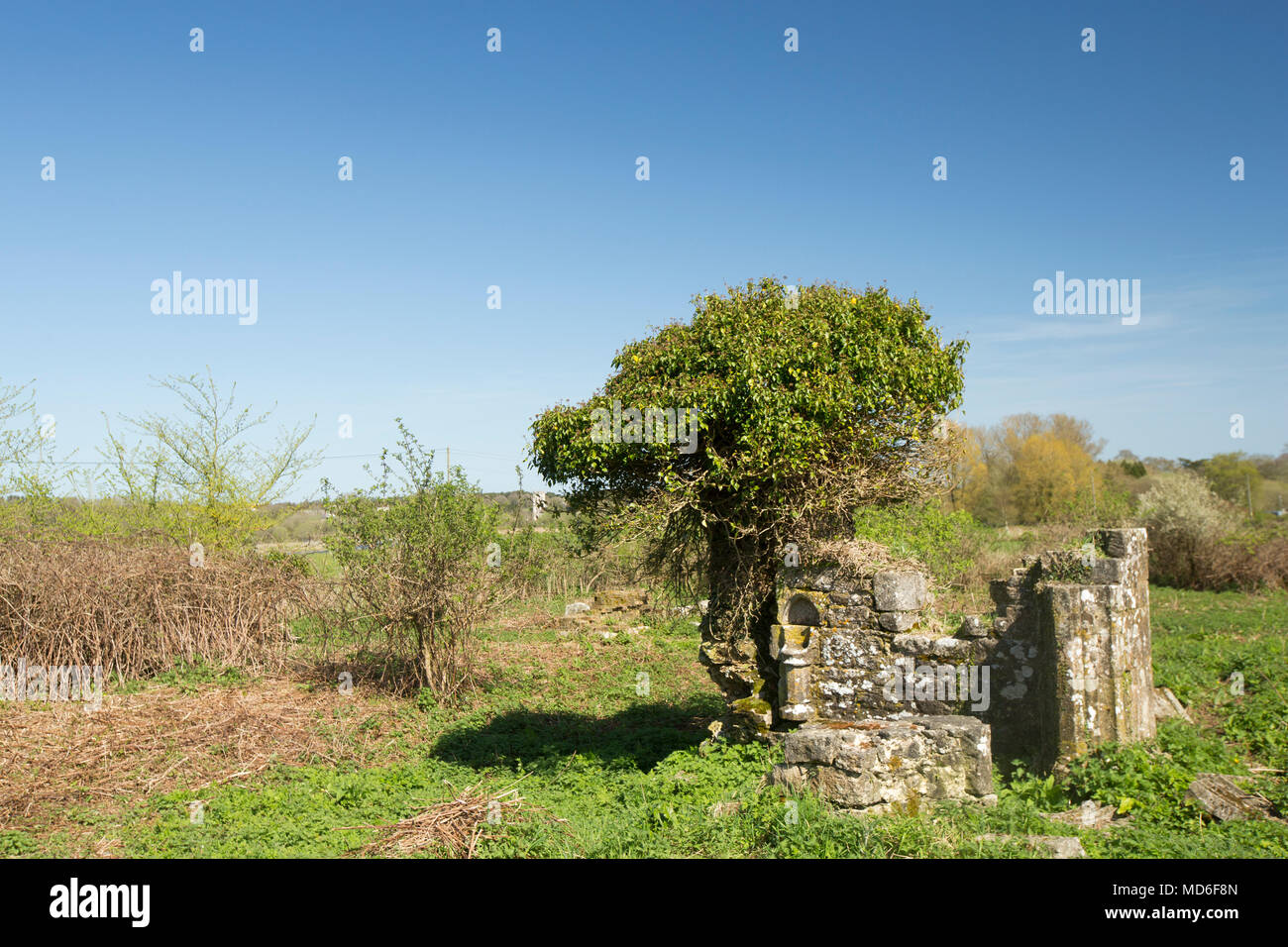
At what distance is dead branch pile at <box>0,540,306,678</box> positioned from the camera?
13.1 m

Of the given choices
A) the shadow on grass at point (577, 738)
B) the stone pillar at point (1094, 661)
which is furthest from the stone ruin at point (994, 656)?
the shadow on grass at point (577, 738)

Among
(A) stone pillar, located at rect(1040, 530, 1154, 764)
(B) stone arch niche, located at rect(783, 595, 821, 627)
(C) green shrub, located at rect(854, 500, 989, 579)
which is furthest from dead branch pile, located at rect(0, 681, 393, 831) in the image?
(C) green shrub, located at rect(854, 500, 989, 579)

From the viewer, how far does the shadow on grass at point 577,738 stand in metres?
9.91

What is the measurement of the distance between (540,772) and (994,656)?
5.22 m

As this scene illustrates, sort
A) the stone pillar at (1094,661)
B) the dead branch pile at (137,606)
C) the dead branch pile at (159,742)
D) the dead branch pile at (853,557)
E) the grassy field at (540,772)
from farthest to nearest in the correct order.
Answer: the dead branch pile at (137,606) < the dead branch pile at (159,742) < the dead branch pile at (853,557) < the stone pillar at (1094,661) < the grassy field at (540,772)

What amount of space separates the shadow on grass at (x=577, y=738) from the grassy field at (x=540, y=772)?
0.05 m

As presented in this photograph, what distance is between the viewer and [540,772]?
30.7ft

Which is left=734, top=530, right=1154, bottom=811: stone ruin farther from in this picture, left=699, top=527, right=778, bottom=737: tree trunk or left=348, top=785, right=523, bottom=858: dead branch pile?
left=348, top=785, right=523, bottom=858: dead branch pile

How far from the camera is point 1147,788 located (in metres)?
6.75

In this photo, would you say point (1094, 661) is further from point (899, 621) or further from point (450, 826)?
point (450, 826)

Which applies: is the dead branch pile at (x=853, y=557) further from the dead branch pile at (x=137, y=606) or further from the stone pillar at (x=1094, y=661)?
the dead branch pile at (x=137, y=606)

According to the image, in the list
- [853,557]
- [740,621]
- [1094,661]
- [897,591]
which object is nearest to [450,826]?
[740,621]
